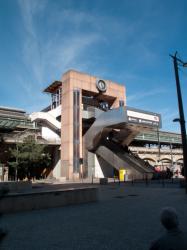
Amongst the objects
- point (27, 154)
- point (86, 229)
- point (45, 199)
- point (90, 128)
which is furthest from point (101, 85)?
point (86, 229)

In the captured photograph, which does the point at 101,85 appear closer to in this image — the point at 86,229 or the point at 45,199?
the point at 45,199

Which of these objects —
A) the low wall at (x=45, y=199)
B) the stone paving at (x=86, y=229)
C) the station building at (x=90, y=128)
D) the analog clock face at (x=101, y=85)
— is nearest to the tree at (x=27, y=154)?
the station building at (x=90, y=128)

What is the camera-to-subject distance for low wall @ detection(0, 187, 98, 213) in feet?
36.7

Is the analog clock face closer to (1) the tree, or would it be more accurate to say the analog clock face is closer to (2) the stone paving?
(1) the tree

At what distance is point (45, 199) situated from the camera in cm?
1220

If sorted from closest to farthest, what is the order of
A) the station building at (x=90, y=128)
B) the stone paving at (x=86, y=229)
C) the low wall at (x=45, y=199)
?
the stone paving at (x=86, y=229) < the low wall at (x=45, y=199) < the station building at (x=90, y=128)

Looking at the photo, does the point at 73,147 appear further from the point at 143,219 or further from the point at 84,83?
the point at 143,219

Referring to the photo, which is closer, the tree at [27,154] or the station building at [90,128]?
the station building at [90,128]

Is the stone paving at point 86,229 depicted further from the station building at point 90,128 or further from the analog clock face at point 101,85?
the analog clock face at point 101,85

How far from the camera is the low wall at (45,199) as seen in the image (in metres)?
11.2

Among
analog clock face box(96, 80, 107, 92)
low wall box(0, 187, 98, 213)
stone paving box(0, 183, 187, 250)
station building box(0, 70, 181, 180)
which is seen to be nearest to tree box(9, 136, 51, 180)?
station building box(0, 70, 181, 180)

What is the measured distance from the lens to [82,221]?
29.1 ft

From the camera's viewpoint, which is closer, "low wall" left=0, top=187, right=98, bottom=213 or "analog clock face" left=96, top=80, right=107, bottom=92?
"low wall" left=0, top=187, right=98, bottom=213

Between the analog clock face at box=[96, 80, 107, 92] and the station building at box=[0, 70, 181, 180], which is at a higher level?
the analog clock face at box=[96, 80, 107, 92]
